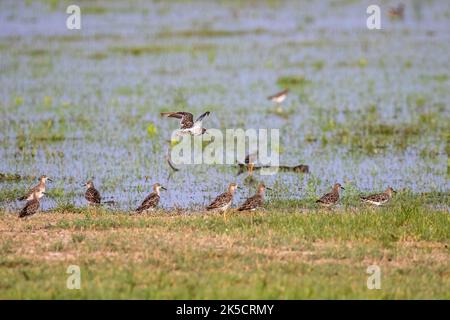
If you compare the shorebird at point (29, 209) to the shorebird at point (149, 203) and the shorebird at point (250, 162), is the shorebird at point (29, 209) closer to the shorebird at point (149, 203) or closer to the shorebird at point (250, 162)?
the shorebird at point (149, 203)

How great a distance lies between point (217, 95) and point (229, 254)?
13458 mm

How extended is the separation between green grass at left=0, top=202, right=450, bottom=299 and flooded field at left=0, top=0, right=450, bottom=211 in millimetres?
1861

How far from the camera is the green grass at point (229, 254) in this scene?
9.14 meters

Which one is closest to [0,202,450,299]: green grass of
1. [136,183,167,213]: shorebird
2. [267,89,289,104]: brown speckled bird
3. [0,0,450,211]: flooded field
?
[136,183,167,213]: shorebird

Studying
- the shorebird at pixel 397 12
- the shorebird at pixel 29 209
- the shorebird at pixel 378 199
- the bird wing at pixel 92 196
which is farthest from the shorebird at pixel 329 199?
the shorebird at pixel 397 12

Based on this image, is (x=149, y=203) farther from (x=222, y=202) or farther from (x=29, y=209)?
(x=29, y=209)

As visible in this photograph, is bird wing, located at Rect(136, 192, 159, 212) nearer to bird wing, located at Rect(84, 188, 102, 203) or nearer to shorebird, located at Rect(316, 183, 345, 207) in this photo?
bird wing, located at Rect(84, 188, 102, 203)

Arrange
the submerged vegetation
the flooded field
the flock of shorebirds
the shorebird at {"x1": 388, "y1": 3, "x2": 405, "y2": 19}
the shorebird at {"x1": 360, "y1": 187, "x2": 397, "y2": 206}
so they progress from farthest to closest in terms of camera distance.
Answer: the shorebird at {"x1": 388, "y1": 3, "x2": 405, "y2": 19}
the flooded field
the shorebird at {"x1": 360, "y1": 187, "x2": 397, "y2": 206}
the flock of shorebirds
the submerged vegetation

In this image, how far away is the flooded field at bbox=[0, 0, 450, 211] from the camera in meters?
15.6

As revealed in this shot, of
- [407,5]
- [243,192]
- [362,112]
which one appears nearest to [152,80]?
[362,112]

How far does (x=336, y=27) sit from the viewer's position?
36625 millimetres

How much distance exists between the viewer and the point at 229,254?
34.2 ft

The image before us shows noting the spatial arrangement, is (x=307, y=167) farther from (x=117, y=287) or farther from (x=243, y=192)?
(x=117, y=287)
